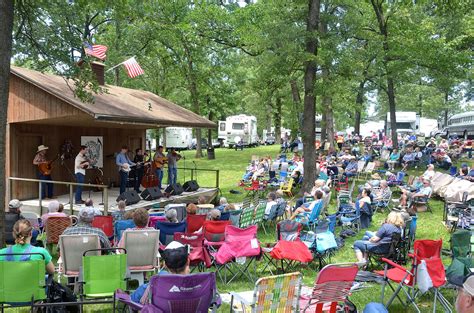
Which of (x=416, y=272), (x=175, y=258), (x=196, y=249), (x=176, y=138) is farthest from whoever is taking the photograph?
(x=176, y=138)

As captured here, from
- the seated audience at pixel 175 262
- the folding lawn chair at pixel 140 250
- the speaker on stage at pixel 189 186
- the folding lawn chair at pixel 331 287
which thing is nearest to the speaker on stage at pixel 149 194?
the speaker on stage at pixel 189 186

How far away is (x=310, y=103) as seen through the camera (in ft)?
55.2

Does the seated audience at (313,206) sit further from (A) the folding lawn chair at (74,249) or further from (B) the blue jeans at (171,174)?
(B) the blue jeans at (171,174)

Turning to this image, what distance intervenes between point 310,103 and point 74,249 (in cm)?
1187

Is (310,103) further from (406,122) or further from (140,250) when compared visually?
(406,122)

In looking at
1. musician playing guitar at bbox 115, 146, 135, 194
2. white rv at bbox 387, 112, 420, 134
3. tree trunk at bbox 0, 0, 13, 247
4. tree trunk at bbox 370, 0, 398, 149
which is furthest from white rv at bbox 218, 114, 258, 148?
tree trunk at bbox 0, 0, 13, 247

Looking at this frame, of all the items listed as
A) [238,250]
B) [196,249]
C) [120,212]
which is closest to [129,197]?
[120,212]

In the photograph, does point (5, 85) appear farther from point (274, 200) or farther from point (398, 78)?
point (398, 78)

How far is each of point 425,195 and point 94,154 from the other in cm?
1103

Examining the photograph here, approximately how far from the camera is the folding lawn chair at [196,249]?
7.63 meters

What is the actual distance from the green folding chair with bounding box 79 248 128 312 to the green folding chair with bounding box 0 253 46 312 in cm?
51

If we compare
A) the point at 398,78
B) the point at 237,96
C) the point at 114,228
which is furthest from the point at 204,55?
the point at 114,228

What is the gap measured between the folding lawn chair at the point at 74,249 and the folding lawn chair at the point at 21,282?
1002 millimetres

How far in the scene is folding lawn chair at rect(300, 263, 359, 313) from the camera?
17.6 feet
